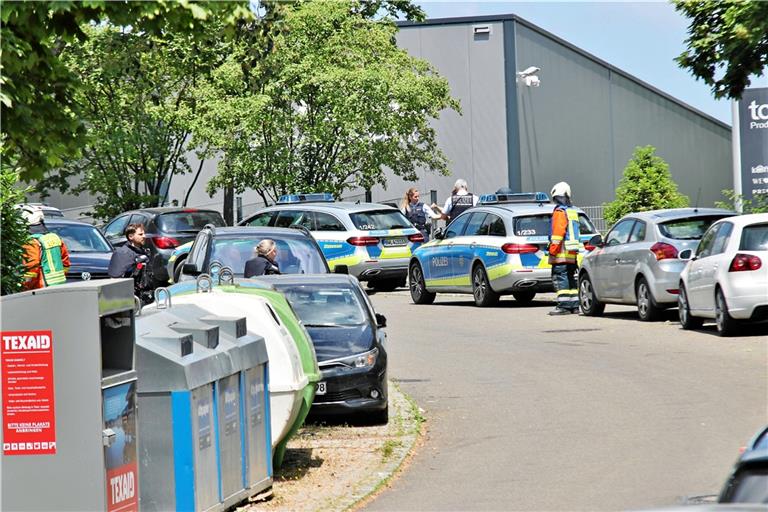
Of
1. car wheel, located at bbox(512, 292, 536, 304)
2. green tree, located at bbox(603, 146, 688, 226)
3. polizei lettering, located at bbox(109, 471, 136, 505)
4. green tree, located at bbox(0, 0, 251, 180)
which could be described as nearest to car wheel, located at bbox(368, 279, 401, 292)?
car wheel, located at bbox(512, 292, 536, 304)

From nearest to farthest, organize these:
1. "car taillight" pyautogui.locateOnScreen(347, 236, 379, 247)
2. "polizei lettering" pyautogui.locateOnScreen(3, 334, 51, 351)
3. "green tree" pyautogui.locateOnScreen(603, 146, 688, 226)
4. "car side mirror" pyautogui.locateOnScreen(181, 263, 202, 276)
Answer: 1. "polizei lettering" pyautogui.locateOnScreen(3, 334, 51, 351)
2. "car side mirror" pyautogui.locateOnScreen(181, 263, 202, 276)
3. "car taillight" pyautogui.locateOnScreen(347, 236, 379, 247)
4. "green tree" pyautogui.locateOnScreen(603, 146, 688, 226)

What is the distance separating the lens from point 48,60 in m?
9.01

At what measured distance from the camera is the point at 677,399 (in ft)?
44.3

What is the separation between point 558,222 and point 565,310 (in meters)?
1.41

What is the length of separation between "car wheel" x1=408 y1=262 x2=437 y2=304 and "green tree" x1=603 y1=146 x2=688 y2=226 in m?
8.63

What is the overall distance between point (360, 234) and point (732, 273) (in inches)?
409

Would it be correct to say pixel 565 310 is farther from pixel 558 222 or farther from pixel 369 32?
pixel 369 32

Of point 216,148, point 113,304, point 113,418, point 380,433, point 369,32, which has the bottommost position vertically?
point 380,433

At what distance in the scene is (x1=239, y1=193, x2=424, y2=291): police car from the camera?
26.6 metres

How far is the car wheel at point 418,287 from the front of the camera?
83.6 ft

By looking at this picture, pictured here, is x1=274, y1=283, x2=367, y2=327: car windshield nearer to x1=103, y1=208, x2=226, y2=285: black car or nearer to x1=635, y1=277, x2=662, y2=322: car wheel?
x1=635, y1=277, x2=662, y2=322: car wheel

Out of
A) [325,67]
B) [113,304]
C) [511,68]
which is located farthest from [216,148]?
[113,304]

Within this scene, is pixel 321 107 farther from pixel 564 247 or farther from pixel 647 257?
pixel 647 257

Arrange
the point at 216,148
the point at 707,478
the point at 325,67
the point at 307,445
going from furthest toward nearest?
the point at 216,148 < the point at 325,67 < the point at 307,445 < the point at 707,478
